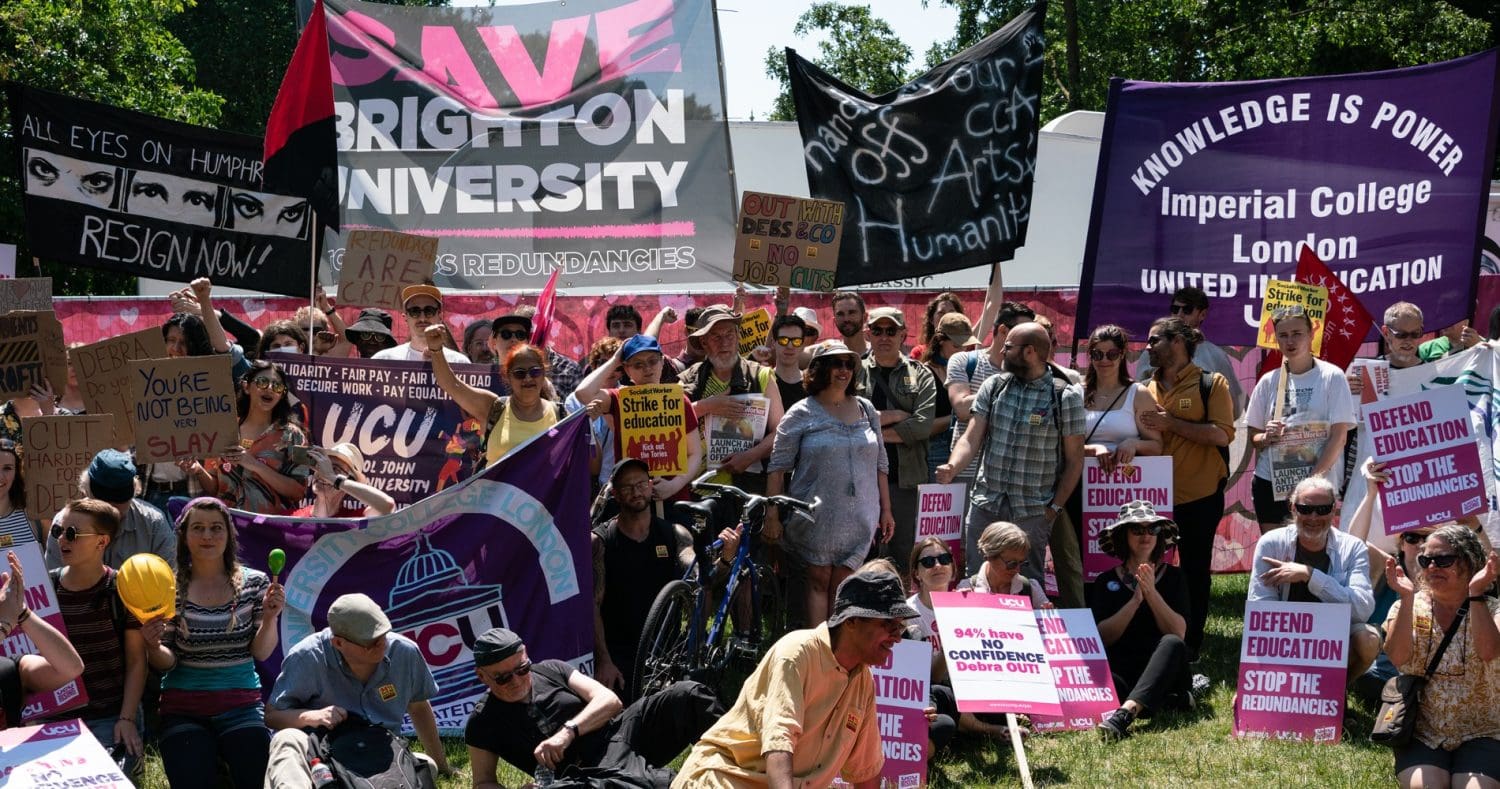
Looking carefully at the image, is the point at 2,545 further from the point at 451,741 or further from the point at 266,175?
the point at 266,175

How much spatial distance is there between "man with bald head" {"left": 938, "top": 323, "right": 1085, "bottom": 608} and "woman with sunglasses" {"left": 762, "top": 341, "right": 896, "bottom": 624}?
0.58m

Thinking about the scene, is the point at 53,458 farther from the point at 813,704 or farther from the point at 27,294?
the point at 813,704

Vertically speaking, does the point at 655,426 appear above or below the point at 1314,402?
below

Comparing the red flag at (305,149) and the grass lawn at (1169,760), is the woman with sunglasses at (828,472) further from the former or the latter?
the red flag at (305,149)

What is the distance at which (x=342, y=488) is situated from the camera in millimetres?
8016

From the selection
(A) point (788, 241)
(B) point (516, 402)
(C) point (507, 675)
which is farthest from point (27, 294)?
(C) point (507, 675)

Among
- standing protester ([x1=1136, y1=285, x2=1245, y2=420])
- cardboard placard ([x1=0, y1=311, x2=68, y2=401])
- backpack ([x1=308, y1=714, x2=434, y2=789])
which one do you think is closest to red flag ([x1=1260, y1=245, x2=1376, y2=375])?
standing protester ([x1=1136, y1=285, x2=1245, y2=420])

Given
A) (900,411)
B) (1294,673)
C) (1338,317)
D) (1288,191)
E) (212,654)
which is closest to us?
(212,654)

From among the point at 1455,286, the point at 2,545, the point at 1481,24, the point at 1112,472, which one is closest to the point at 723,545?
the point at 1112,472

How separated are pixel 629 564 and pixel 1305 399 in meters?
3.84

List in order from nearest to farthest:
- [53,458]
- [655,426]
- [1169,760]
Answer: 1. [1169,760]
2. [53,458]
3. [655,426]

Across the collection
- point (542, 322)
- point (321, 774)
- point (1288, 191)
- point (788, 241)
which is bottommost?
point (321, 774)

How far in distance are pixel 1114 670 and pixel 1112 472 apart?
123cm

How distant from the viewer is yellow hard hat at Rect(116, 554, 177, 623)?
22.2 feet
